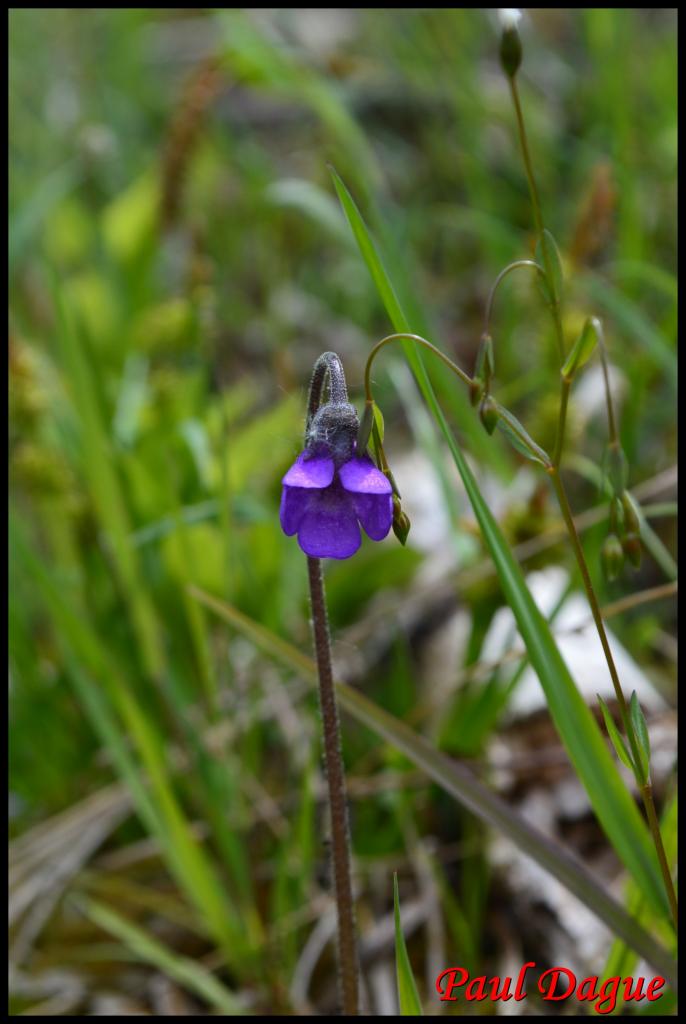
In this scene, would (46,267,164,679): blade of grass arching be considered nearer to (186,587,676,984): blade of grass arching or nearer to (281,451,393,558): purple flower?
(186,587,676,984): blade of grass arching

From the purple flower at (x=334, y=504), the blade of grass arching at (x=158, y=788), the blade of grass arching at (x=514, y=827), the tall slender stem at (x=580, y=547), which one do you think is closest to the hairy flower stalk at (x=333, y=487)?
the purple flower at (x=334, y=504)

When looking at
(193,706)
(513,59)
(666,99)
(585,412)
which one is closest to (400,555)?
(193,706)

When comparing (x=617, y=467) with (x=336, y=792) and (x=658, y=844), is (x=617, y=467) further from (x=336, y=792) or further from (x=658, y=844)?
(x=336, y=792)

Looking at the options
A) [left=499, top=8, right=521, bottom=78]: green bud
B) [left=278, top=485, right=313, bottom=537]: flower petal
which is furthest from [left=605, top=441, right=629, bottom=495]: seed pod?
[left=499, top=8, right=521, bottom=78]: green bud

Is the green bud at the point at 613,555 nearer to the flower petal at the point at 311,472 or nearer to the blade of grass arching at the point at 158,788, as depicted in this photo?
the flower petal at the point at 311,472

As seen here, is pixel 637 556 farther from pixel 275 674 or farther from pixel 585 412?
pixel 585 412
